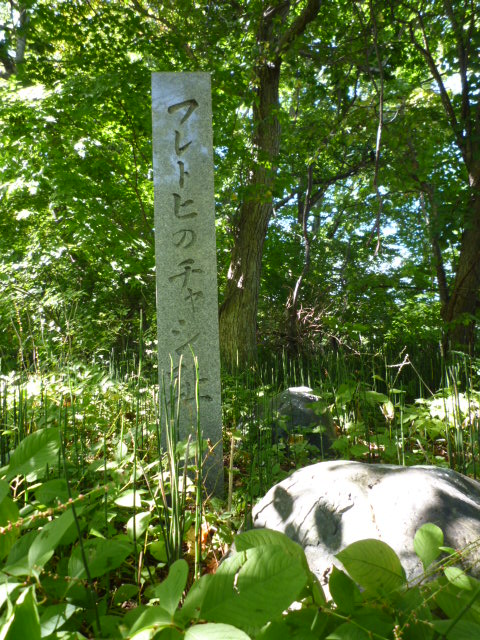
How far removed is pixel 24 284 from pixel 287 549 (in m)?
4.83

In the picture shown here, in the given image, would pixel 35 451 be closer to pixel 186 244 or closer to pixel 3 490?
pixel 3 490

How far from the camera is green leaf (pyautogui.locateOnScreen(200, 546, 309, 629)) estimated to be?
474 mm

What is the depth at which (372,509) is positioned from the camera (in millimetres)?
1097

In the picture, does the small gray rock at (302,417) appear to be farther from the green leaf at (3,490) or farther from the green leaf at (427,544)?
the green leaf at (3,490)

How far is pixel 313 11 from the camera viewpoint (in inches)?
152

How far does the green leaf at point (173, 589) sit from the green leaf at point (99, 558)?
→ 231mm

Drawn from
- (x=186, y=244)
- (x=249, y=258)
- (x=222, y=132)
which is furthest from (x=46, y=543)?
(x=222, y=132)

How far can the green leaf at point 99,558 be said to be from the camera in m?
0.68

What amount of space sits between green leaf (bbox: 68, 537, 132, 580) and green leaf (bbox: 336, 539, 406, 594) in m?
0.36

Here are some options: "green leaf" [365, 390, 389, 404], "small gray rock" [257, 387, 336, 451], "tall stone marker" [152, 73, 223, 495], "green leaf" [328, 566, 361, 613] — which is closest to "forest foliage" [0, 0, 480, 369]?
"tall stone marker" [152, 73, 223, 495]

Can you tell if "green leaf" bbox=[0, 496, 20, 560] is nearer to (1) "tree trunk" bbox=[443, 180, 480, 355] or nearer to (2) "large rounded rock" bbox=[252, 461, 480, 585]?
(2) "large rounded rock" bbox=[252, 461, 480, 585]

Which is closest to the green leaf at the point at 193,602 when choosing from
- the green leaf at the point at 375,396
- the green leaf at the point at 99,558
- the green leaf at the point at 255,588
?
the green leaf at the point at 255,588

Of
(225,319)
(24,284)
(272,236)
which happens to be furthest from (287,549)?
(272,236)

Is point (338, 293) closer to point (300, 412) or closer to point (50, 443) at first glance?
point (300, 412)
